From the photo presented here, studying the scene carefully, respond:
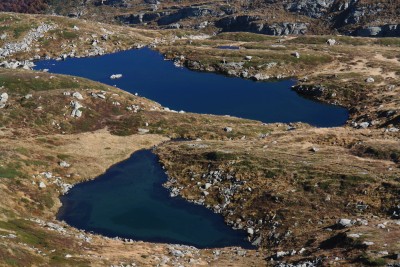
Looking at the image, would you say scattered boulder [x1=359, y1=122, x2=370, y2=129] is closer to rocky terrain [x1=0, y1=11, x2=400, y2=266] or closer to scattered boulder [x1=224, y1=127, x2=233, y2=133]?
rocky terrain [x1=0, y1=11, x2=400, y2=266]

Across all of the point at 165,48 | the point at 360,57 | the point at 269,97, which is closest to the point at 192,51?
the point at 165,48

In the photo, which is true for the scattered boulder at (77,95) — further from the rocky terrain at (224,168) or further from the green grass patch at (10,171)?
the green grass patch at (10,171)

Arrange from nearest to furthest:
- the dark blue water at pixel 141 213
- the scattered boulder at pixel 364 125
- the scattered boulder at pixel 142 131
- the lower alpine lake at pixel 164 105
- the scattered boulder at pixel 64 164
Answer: the dark blue water at pixel 141 213
the lower alpine lake at pixel 164 105
the scattered boulder at pixel 64 164
the scattered boulder at pixel 142 131
the scattered boulder at pixel 364 125

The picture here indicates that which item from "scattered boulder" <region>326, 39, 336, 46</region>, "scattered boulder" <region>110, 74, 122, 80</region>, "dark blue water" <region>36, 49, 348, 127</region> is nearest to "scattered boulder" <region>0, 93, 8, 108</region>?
"dark blue water" <region>36, 49, 348, 127</region>

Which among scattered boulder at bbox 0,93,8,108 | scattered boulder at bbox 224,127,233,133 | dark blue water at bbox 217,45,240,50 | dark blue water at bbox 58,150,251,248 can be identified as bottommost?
dark blue water at bbox 58,150,251,248

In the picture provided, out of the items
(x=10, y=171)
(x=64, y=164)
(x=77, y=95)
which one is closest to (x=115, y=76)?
(x=77, y=95)

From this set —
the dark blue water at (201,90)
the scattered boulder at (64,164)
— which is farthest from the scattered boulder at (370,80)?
the scattered boulder at (64,164)
